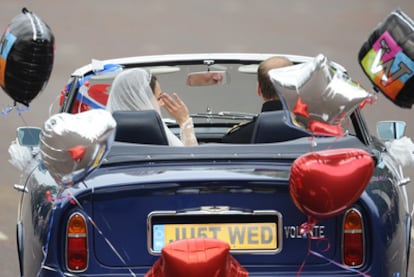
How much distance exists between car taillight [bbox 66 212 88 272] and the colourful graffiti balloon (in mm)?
1332

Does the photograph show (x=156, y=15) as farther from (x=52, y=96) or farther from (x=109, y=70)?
(x=109, y=70)

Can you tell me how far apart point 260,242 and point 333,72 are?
2.49 feet

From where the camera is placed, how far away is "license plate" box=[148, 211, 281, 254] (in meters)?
5.03

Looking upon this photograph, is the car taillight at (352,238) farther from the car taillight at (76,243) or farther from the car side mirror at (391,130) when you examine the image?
the car side mirror at (391,130)

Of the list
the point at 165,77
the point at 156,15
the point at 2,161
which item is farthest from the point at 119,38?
the point at 165,77

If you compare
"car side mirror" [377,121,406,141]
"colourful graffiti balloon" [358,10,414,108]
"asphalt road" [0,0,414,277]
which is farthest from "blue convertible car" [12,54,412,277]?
"asphalt road" [0,0,414,277]

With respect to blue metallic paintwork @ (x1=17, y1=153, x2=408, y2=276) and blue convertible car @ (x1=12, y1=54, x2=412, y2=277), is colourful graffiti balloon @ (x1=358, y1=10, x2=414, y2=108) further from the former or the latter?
blue metallic paintwork @ (x1=17, y1=153, x2=408, y2=276)

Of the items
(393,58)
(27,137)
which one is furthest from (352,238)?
(27,137)

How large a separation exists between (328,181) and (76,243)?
108cm

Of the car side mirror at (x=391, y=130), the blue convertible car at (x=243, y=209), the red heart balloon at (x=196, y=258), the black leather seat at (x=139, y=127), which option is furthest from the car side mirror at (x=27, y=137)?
the car side mirror at (x=391, y=130)

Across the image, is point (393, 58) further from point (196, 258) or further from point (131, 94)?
point (131, 94)

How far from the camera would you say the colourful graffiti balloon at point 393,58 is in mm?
5012

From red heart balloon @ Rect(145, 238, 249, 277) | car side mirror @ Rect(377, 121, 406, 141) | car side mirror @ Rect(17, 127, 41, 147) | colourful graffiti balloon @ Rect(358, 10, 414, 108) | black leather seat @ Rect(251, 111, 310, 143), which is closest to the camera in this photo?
red heart balloon @ Rect(145, 238, 249, 277)

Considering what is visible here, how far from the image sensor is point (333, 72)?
4.86 meters
